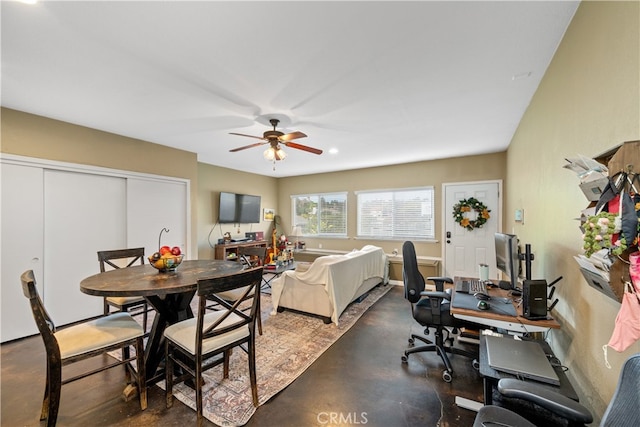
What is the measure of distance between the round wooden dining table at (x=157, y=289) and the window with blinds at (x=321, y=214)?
408 centimetres

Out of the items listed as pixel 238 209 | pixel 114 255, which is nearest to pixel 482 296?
pixel 114 255

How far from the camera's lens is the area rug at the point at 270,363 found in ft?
6.07

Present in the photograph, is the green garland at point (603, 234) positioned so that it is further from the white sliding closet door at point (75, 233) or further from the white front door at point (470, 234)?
the white sliding closet door at point (75, 233)

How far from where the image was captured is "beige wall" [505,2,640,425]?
1041 millimetres

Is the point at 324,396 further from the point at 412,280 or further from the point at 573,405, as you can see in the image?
the point at 573,405

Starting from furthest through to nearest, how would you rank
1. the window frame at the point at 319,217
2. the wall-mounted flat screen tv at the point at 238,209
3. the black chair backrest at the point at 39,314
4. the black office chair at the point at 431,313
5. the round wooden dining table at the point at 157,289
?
the window frame at the point at 319,217 < the wall-mounted flat screen tv at the point at 238,209 < the black office chair at the point at 431,313 < the round wooden dining table at the point at 157,289 < the black chair backrest at the point at 39,314

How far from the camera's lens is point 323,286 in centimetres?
330

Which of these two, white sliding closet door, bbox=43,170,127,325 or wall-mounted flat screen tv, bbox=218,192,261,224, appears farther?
wall-mounted flat screen tv, bbox=218,192,261,224

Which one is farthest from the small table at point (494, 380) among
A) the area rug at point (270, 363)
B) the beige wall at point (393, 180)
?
the beige wall at point (393, 180)

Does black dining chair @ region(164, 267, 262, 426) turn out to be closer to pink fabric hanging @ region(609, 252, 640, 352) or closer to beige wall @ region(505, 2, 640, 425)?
pink fabric hanging @ region(609, 252, 640, 352)

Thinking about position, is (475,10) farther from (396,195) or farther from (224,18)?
(396,195)

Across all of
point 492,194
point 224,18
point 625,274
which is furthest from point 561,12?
point 492,194

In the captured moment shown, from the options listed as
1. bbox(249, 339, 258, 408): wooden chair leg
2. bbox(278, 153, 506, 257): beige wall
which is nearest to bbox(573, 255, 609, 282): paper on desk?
bbox(249, 339, 258, 408): wooden chair leg

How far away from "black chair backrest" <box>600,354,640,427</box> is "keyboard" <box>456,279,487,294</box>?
145 cm
